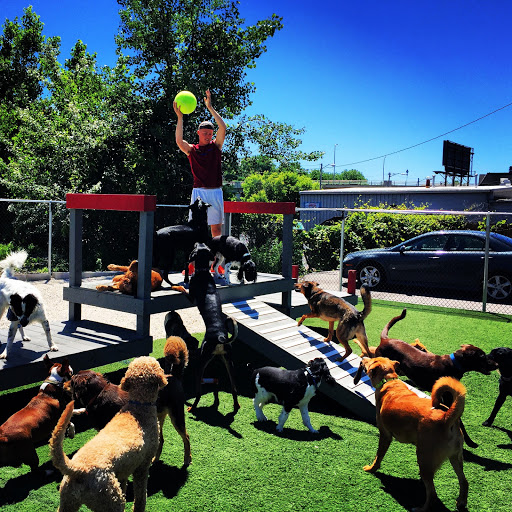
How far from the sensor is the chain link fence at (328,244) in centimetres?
1195

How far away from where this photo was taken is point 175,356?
13.8 ft

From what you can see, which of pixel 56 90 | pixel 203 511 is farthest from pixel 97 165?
pixel 203 511

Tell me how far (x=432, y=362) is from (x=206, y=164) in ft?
12.7

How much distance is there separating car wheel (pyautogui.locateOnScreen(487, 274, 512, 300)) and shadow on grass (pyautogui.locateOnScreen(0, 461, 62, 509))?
1016 cm

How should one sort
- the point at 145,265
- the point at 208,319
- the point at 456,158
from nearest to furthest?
the point at 208,319 < the point at 145,265 < the point at 456,158

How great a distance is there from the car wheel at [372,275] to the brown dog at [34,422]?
9.50m

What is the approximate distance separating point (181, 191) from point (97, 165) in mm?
2761

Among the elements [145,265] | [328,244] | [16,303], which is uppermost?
[145,265]

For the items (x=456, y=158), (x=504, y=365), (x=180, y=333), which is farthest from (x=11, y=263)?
(x=456, y=158)

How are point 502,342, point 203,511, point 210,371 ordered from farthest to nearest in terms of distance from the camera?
point 502,342 < point 210,371 < point 203,511

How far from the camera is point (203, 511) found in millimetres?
3449

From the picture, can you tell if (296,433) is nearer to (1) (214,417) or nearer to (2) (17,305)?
(1) (214,417)

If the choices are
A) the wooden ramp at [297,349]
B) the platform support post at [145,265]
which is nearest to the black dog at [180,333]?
the platform support post at [145,265]

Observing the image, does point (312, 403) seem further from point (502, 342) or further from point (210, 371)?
point (502, 342)
